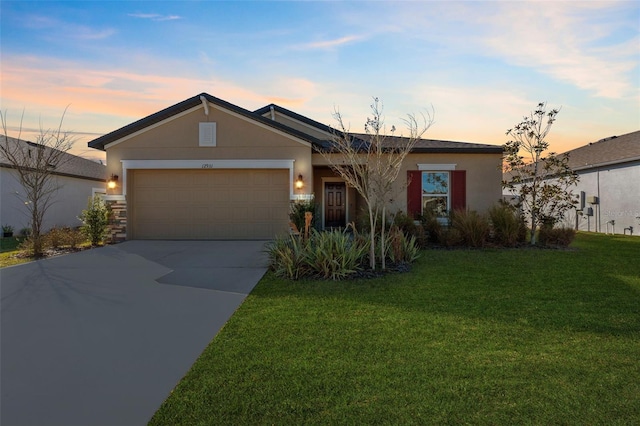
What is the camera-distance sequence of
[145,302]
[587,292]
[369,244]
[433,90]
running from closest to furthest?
[145,302], [587,292], [369,244], [433,90]

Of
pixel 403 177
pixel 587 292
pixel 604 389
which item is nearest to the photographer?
pixel 604 389

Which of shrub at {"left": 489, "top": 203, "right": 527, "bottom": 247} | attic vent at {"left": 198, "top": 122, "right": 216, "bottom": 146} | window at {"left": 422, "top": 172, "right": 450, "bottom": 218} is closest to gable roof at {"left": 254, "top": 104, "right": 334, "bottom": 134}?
attic vent at {"left": 198, "top": 122, "right": 216, "bottom": 146}

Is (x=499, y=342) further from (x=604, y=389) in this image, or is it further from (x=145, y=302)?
(x=145, y=302)

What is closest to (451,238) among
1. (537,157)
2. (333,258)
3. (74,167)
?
(537,157)

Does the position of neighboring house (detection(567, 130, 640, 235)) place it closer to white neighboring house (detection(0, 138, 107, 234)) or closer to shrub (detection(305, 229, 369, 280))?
→ shrub (detection(305, 229, 369, 280))

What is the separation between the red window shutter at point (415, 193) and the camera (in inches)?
554

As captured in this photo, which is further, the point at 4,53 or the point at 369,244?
the point at 4,53

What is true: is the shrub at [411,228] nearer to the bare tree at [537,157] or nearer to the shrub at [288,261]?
the bare tree at [537,157]

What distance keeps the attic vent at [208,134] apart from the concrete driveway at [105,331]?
17.2 ft

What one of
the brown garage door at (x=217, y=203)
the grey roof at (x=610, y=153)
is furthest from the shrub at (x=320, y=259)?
the grey roof at (x=610, y=153)

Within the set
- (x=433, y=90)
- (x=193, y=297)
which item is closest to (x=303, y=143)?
(x=433, y=90)

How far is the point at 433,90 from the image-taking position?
12516mm

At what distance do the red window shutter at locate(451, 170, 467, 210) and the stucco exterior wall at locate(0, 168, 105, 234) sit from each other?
13.7 meters

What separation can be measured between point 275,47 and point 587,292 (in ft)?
33.5
